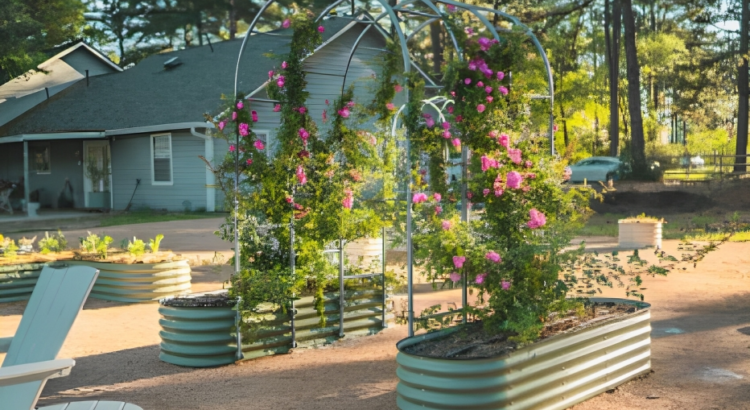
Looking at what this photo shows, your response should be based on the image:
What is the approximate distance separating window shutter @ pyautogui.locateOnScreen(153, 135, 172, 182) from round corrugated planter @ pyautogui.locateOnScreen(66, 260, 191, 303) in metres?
13.2

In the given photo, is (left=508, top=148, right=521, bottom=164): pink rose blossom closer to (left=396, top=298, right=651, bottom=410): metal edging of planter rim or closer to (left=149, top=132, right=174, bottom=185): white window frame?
(left=396, top=298, right=651, bottom=410): metal edging of planter rim

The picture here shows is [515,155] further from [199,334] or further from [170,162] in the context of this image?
[170,162]

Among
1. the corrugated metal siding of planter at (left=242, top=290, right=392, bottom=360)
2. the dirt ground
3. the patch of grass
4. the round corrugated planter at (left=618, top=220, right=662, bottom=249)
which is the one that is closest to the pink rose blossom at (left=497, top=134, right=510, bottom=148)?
the dirt ground

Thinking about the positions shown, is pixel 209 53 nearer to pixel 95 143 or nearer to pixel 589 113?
pixel 95 143

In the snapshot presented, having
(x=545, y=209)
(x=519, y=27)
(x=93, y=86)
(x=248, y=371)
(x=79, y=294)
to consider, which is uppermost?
(x=93, y=86)

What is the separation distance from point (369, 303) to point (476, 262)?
8.97ft

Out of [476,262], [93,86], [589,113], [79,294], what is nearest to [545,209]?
[476,262]

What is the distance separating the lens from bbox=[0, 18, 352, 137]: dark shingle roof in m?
22.2

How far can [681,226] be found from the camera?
741 inches

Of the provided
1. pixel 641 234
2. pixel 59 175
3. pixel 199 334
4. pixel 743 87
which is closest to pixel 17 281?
pixel 199 334

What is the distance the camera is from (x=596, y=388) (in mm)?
5262

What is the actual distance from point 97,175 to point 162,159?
2.78 m

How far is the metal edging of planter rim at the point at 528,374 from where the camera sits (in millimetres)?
4457

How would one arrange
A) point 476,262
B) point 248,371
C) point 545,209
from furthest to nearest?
point 248,371, point 545,209, point 476,262
